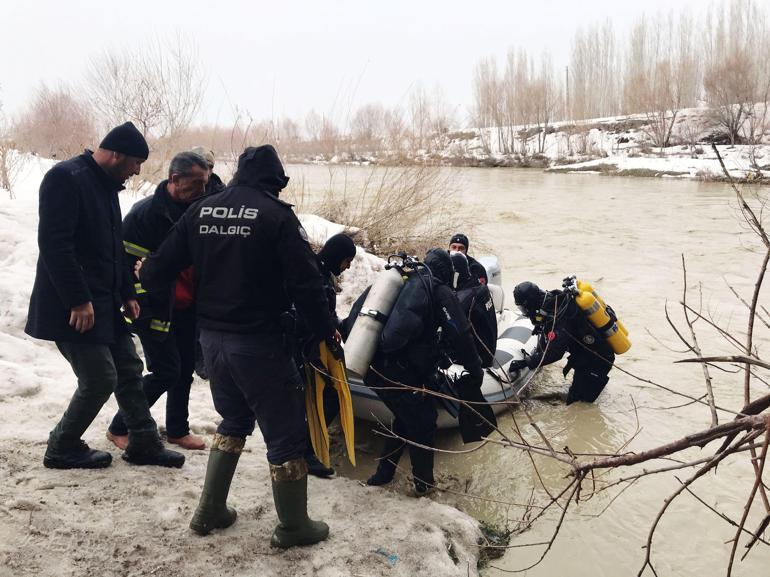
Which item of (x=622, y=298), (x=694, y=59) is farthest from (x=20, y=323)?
(x=694, y=59)

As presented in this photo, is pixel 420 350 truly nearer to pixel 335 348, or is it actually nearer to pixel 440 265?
pixel 440 265

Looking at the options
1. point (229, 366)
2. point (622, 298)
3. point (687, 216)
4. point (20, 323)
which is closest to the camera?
point (229, 366)

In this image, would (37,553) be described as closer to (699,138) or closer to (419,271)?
(419,271)

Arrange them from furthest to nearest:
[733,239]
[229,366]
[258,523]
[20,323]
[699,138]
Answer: [699,138] < [733,239] < [20,323] < [258,523] < [229,366]

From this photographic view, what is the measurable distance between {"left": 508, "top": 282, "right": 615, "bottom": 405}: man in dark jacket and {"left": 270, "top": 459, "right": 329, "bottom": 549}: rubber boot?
2580mm

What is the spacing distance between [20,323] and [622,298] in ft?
22.9

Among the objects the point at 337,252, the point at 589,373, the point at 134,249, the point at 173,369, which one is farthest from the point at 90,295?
the point at 589,373

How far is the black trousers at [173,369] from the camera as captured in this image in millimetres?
3156

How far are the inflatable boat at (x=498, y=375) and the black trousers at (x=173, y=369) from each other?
0.97 metres

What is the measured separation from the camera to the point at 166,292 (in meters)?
2.97

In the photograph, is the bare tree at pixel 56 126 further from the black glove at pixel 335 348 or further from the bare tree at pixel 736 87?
the bare tree at pixel 736 87

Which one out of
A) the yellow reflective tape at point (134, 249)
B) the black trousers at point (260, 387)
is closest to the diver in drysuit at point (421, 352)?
the black trousers at point (260, 387)

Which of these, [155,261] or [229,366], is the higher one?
[155,261]

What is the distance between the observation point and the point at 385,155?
356 inches
